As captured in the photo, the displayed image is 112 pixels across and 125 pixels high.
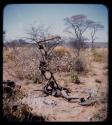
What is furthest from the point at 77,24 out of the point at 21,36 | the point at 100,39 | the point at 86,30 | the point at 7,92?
the point at 7,92

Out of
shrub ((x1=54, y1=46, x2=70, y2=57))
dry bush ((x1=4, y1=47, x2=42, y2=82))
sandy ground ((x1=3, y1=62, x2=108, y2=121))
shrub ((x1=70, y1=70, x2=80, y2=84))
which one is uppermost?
shrub ((x1=54, y1=46, x2=70, y2=57))

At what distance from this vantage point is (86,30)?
1.43 m

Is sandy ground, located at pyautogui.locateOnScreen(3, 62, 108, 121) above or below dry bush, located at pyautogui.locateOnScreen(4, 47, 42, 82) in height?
below

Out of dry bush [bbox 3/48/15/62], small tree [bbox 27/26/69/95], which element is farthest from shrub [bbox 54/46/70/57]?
dry bush [bbox 3/48/15/62]

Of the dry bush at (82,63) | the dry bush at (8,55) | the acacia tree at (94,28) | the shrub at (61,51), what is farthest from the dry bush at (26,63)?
the acacia tree at (94,28)

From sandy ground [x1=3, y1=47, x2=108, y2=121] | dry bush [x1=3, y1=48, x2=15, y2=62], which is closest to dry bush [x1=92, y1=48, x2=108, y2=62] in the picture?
sandy ground [x1=3, y1=47, x2=108, y2=121]

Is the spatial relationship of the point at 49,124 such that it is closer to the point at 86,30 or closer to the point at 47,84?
the point at 47,84

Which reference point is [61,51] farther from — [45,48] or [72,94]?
[72,94]

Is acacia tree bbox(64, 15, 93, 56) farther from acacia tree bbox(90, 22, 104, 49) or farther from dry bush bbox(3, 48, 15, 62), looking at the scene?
dry bush bbox(3, 48, 15, 62)

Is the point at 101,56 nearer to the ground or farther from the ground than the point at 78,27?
nearer to the ground

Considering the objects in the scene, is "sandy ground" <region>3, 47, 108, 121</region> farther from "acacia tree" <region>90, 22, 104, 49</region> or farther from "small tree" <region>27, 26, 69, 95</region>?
"acacia tree" <region>90, 22, 104, 49</region>

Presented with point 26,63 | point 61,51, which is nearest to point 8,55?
point 26,63

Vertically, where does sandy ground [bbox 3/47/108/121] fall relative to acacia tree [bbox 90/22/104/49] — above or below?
below

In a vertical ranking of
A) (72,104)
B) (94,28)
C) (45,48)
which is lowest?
(72,104)
